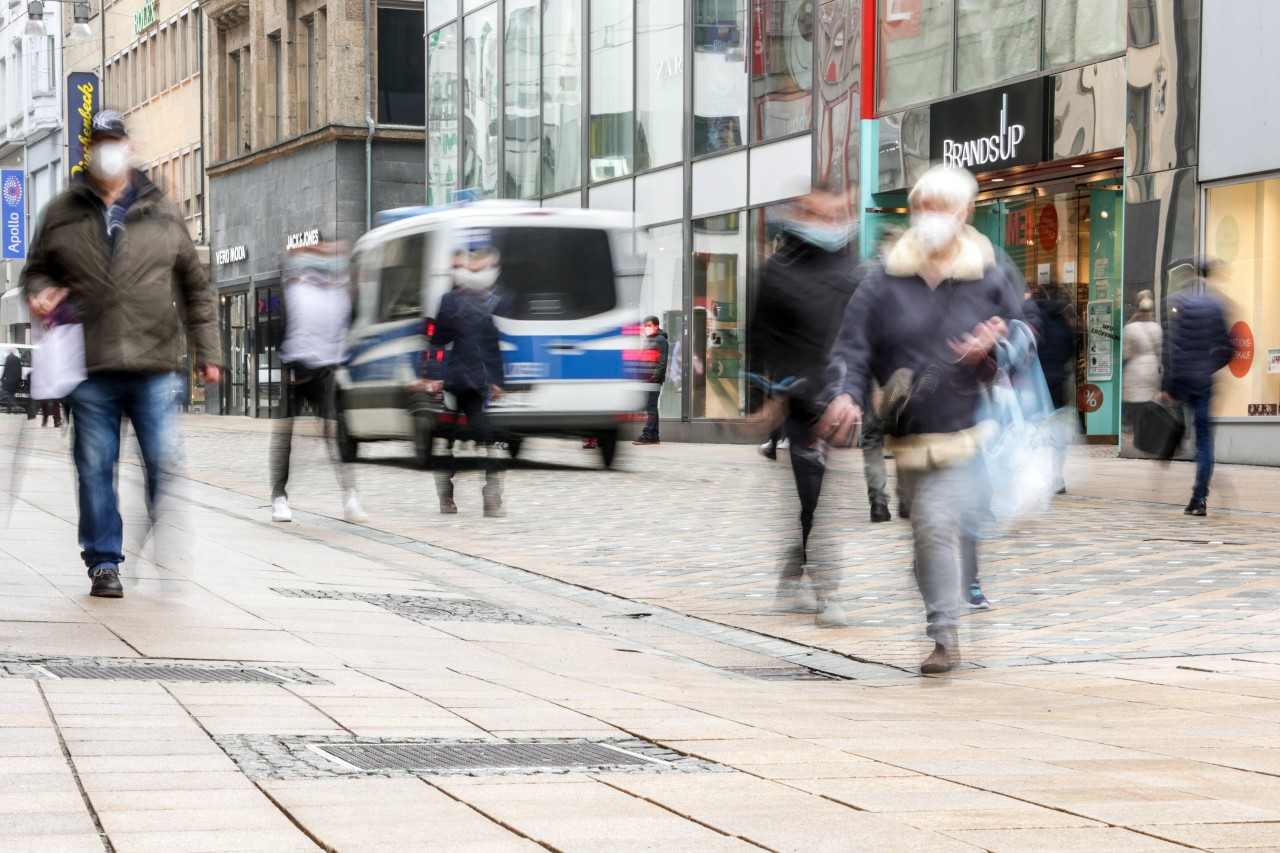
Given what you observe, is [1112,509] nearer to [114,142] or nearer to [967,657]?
[967,657]

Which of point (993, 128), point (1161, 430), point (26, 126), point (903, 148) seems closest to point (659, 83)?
point (903, 148)

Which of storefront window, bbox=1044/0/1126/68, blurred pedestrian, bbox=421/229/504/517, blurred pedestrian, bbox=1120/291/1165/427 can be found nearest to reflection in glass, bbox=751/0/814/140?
storefront window, bbox=1044/0/1126/68

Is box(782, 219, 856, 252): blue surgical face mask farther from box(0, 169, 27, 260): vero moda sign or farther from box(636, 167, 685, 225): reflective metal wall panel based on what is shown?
box(0, 169, 27, 260): vero moda sign

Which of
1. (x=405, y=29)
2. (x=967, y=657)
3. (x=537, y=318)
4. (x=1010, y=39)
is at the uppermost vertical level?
(x=405, y=29)

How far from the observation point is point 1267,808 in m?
4.36

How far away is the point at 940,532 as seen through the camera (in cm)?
684

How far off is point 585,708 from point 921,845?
201 centimetres

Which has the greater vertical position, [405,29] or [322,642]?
[405,29]

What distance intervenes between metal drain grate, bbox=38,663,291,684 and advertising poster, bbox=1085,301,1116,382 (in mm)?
18476

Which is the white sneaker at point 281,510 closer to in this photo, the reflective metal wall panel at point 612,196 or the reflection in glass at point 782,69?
the reflection in glass at point 782,69

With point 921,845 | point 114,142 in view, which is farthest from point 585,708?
point 114,142

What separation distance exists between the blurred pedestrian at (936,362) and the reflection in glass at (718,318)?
810 inches

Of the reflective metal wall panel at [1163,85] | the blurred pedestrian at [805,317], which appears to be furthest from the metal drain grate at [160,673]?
the reflective metal wall panel at [1163,85]

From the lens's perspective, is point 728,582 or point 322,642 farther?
point 728,582
